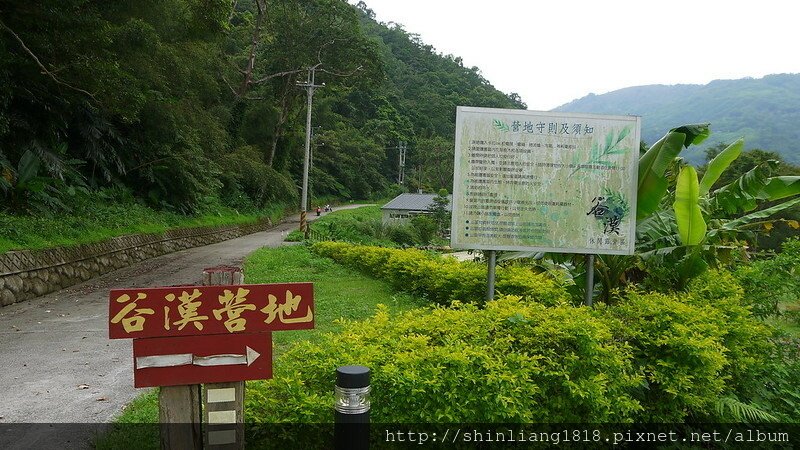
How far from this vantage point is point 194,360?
2873 millimetres

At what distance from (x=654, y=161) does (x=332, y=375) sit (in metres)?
4.02

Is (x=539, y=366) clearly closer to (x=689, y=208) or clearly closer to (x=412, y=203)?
(x=689, y=208)

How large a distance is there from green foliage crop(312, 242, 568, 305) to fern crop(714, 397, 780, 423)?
151 centimetres

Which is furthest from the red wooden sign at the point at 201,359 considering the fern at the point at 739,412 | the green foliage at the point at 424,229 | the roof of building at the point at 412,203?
the roof of building at the point at 412,203

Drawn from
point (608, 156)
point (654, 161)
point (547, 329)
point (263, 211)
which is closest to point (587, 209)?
point (608, 156)

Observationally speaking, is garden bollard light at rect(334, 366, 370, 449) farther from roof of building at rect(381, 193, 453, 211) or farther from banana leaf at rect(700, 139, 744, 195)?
roof of building at rect(381, 193, 453, 211)

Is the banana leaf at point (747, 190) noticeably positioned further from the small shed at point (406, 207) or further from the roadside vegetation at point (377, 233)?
the small shed at point (406, 207)

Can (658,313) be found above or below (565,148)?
below

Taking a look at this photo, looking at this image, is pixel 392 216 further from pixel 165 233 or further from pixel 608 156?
pixel 608 156

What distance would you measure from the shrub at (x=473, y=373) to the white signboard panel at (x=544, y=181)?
136 cm

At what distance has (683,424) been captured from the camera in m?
4.17

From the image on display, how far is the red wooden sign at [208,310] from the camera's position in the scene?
275cm

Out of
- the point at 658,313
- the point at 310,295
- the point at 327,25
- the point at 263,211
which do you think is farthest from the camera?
the point at 263,211

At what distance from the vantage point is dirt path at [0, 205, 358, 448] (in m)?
4.35
